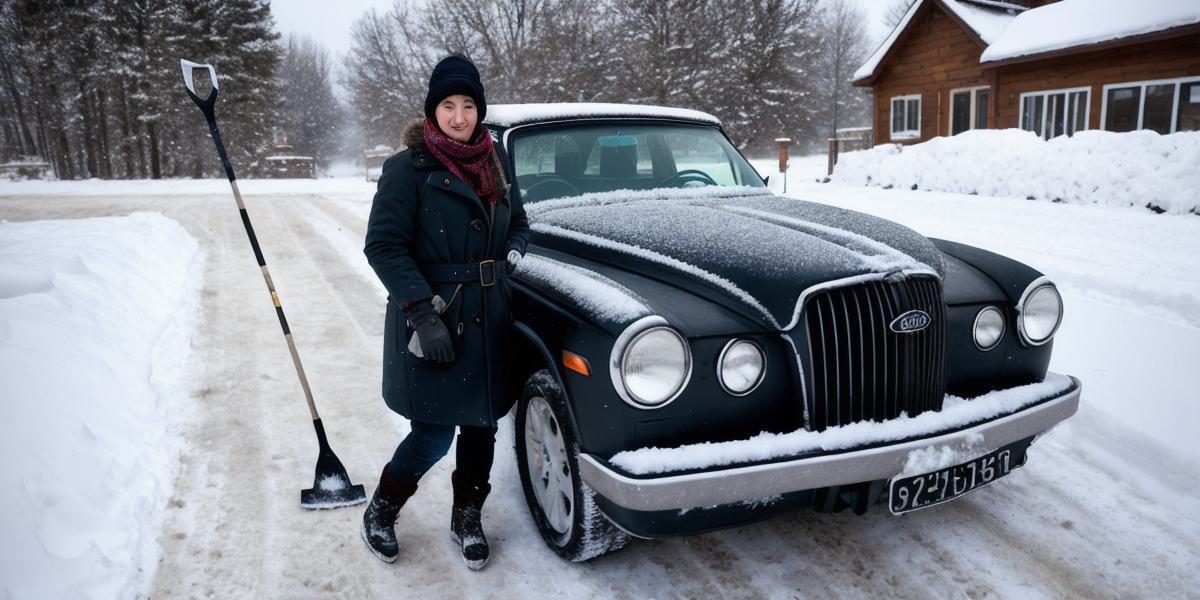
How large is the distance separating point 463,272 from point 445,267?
2.7 inches

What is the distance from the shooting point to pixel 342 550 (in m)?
3.00

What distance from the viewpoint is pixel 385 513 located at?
297 centimetres

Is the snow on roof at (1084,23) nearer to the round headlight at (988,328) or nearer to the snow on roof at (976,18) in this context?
the snow on roof at (976,18)

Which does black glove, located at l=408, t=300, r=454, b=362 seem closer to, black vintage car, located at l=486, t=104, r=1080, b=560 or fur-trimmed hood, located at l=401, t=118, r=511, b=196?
black vintage car, located at l=486, t=104, r=1080, b=560

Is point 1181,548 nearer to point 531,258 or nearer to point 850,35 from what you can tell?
point 531,258

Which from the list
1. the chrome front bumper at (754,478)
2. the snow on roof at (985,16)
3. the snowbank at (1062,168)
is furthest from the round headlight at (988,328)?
the snow on roof at (985,16)

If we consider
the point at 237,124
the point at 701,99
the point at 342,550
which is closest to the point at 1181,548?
the point at 342,550

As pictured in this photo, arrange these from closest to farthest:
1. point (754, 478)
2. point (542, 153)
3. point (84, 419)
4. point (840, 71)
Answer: point (754, 478) → point (84, 419) → point (542, 153) → point (840, 71)

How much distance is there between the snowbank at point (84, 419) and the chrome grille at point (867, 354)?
2653mm

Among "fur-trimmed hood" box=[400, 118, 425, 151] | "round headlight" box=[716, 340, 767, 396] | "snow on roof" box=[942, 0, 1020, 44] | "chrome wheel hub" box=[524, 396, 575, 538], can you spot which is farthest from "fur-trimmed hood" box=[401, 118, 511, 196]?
"snow on roof" box=[942, 0, 1020, 44]

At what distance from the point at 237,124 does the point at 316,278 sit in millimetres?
32121

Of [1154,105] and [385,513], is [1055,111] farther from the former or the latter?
[385,513]

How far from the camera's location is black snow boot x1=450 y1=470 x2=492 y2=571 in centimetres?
291

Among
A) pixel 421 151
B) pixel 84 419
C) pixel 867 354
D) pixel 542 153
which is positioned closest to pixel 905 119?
pixel 542 153
